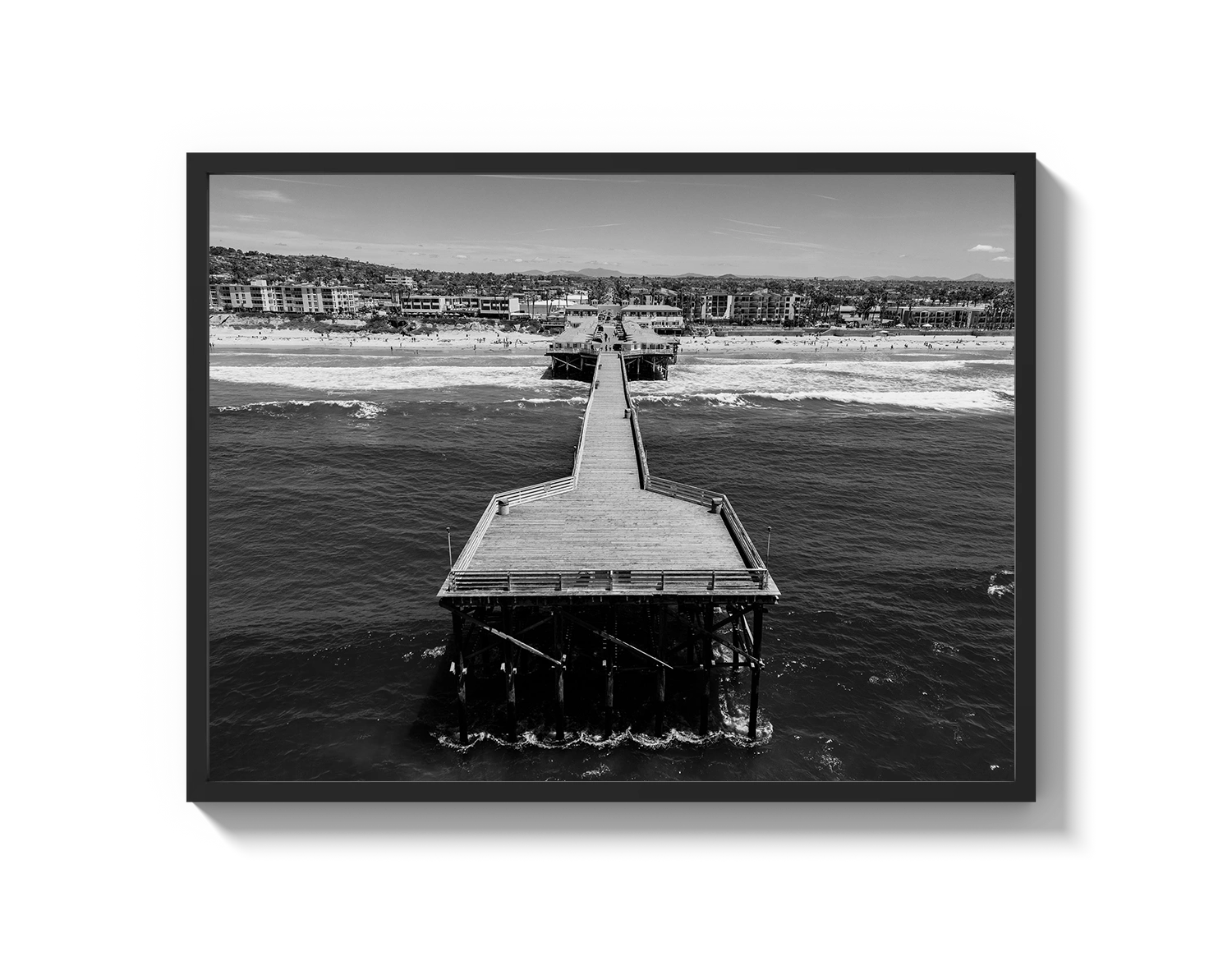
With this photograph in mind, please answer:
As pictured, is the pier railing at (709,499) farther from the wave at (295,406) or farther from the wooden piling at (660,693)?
the wave at (295,406)

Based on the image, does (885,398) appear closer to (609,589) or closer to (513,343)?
(609,589)

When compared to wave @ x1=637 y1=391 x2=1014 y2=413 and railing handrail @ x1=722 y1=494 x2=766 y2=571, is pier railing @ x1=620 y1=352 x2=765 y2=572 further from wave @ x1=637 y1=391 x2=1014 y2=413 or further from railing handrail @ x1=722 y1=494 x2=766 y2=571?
wave @ x1=637 y1=391 x2=1014 y2=413

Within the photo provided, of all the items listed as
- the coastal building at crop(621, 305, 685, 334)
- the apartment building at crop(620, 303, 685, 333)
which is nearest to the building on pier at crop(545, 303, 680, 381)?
the coastal building at crop(621, 305, 685, 334)

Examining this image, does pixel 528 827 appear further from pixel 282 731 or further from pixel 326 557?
pixel 326 557

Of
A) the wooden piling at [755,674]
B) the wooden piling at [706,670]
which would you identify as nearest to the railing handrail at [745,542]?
the wooden piling at [755,674]

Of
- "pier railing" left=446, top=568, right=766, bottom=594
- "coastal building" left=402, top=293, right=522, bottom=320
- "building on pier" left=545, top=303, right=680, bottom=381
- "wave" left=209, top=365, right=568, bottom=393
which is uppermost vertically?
"coastal building" left=402, top=293, right=522, bottom=320
